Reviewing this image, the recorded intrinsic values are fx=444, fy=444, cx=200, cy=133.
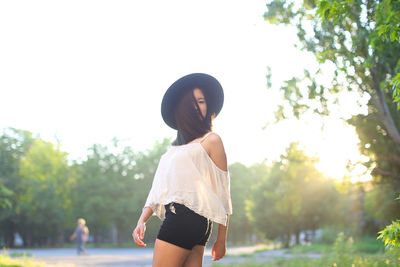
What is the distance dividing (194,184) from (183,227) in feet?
0.93

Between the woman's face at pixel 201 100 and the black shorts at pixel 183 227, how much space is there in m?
0.68

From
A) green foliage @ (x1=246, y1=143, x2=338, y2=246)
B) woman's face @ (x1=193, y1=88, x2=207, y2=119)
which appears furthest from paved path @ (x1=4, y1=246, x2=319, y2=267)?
green foliage @ (x1=246, y1=143, x2=338, y2=246)

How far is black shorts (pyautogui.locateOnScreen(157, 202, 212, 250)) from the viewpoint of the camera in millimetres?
2645

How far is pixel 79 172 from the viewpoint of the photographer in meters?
46.4

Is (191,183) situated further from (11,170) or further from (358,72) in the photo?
(11,170)

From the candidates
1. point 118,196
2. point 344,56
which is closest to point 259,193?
point 118,196

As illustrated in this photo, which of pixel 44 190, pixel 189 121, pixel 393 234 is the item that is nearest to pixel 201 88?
pixel 189 121

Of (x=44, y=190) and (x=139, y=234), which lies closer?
(x=139, y=234)

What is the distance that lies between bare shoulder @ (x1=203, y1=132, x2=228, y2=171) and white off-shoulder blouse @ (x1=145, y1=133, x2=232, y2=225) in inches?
1.0

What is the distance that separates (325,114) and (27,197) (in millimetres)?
40721

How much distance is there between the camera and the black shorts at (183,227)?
264cm

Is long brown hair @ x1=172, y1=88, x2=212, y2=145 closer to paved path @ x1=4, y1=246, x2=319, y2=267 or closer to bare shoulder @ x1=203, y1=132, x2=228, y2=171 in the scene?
bare shoulder @ x1=203, y1=132, x2=228, y2=171

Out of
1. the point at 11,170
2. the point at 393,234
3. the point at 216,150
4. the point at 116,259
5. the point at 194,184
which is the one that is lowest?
the point at 116,259

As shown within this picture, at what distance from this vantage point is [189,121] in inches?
118
